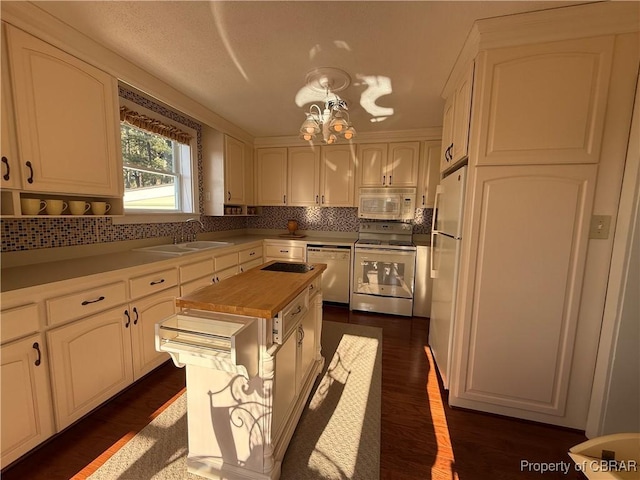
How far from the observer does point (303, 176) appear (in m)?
3.87

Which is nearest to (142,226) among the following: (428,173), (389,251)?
(389,251)

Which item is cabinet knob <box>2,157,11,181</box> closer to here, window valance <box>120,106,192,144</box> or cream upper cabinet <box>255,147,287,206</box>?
window valance <box>120,106,192,144</box>

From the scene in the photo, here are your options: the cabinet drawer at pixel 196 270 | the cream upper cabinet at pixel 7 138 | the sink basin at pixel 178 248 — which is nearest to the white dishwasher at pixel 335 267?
the sink basin at pixel 178 248

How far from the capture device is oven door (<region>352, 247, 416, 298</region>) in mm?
3225

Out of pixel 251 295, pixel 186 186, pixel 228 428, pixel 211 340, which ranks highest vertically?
pixel 186 186

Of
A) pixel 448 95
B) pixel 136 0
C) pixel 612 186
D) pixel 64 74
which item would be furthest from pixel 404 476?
pixel 64 74

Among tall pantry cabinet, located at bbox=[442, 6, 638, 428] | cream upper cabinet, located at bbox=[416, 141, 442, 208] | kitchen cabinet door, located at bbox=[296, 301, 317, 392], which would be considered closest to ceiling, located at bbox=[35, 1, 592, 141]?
tall pantry cabinet, located at bbox=[442, 6, 638, 428]

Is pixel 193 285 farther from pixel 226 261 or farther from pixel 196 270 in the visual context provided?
pixel 226 261

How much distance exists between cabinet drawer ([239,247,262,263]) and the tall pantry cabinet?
2.38m

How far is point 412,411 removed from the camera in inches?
69.2

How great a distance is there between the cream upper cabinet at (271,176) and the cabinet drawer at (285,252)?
72 cm

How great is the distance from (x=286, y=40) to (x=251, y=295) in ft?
5.08

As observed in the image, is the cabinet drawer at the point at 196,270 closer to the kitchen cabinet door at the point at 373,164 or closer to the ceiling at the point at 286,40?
the ceiling at the point at 286,40

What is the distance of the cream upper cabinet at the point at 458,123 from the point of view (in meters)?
A: 1.63
